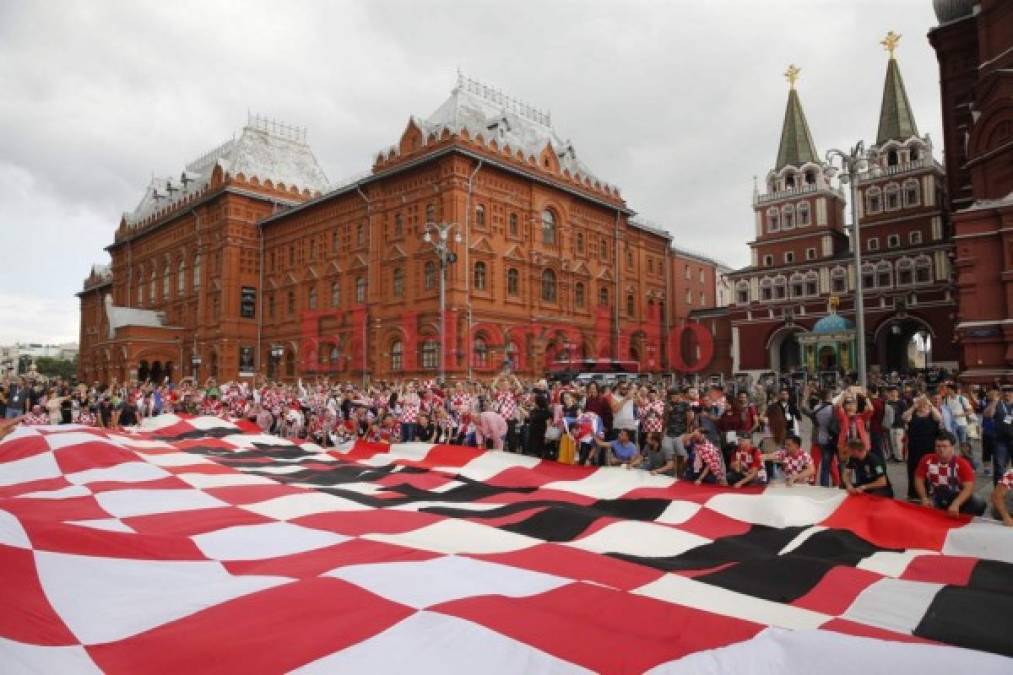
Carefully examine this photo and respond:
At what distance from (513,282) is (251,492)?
27234 mm

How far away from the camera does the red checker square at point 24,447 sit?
366 inches

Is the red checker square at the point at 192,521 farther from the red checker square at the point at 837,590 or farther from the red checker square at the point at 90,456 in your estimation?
the red checker square at the point at 837,590

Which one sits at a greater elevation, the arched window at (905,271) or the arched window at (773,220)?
the arched window at (773,220)

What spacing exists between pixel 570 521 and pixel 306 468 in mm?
5535

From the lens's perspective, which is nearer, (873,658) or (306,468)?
(873,658)

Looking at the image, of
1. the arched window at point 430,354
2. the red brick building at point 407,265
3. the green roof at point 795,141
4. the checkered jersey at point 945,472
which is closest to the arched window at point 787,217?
the green roof at point 795,141

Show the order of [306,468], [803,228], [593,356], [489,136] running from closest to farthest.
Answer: [306,468], [489,136], [593,356], [803,228]

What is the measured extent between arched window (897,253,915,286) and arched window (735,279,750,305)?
10116 mm

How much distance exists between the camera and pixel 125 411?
1889 centimetres

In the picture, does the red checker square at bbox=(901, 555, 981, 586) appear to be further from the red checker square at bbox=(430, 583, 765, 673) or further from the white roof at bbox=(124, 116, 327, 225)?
the white roof at bbox=(124, 116, 327, 225)

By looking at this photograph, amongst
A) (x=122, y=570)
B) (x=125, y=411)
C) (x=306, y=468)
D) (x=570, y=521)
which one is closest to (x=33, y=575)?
(x=122, y=570)

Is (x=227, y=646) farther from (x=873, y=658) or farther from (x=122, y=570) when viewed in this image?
(x=873, y=658)

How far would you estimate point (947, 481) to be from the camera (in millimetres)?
7438

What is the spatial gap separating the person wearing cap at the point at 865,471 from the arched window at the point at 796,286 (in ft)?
139
